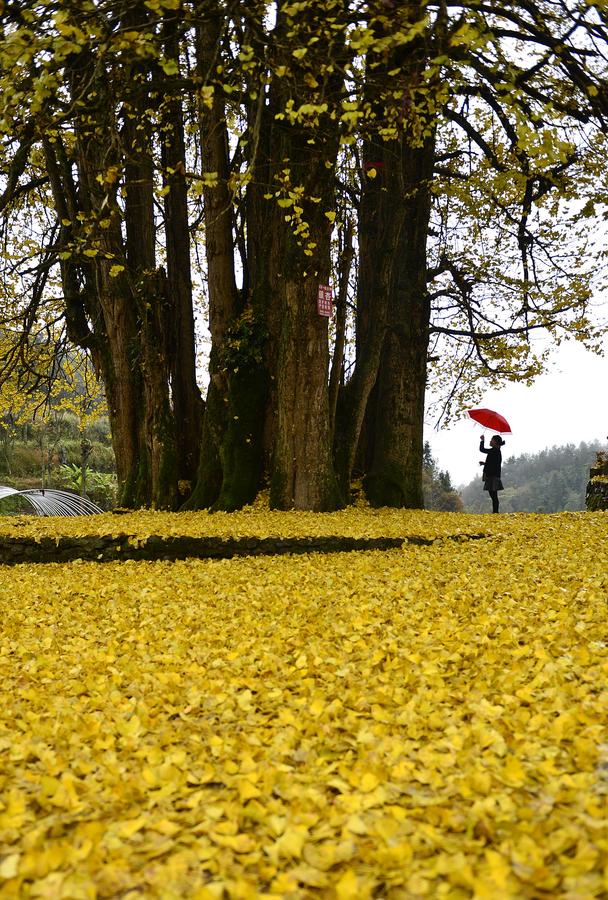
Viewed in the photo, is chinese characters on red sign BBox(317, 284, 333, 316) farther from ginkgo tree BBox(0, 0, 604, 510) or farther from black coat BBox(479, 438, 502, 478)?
black coat BBox(479, 438, 502, 478)

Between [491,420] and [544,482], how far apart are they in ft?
237

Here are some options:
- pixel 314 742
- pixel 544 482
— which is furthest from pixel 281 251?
pixel 544 482

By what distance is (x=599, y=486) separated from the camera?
15.7m

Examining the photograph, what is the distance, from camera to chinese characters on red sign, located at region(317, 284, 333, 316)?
8336 millimetres

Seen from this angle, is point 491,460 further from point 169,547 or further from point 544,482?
point 544,482

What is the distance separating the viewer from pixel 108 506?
22.2 meters

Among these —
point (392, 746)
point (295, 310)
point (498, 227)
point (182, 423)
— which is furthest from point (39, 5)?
point (498, 227)

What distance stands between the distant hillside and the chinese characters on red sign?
39489 mm

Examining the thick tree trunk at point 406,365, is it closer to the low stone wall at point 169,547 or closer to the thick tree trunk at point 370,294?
the thick tree trunk at point 370,294

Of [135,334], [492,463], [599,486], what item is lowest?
[599,486]

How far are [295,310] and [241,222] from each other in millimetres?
2524

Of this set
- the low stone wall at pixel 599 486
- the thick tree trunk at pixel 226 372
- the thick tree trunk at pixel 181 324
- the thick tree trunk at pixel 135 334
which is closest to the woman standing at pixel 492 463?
the low stone wall at pixel 599 486

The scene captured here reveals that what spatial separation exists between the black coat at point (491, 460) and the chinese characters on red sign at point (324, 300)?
15.7ft

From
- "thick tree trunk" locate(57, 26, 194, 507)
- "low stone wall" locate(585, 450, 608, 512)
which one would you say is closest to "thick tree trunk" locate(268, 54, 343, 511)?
"thick tree trunk" locate(57, 26, 194, 507)
